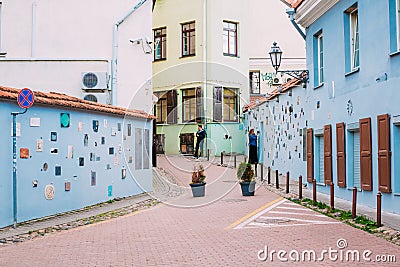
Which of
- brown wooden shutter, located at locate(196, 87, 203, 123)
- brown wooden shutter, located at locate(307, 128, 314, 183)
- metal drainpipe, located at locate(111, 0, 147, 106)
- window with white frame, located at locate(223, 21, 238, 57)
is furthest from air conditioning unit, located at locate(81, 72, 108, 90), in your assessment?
window with white frame, located at locate(223, 21, 238, 57)

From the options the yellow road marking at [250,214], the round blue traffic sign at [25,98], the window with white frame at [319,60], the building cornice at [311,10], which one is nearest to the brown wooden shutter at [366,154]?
the yellow road marking at [250,214]

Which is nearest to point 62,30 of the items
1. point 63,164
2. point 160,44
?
point 63,164

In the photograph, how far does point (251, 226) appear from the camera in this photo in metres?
12.1

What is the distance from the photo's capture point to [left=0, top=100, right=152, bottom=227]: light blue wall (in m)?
11.8

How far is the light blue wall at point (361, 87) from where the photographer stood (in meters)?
13.1

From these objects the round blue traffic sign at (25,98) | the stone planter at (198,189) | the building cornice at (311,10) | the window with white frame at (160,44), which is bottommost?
the stone planter at (198,189)

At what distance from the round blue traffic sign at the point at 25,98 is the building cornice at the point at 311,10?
28.9ft

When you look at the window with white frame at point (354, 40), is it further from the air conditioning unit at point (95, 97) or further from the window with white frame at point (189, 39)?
the window with white frame at point (189, 39)

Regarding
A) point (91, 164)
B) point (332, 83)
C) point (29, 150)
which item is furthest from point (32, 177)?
point (332, 83)

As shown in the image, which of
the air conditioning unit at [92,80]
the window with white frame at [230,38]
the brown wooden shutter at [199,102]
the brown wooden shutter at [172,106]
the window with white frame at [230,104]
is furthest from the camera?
the window with white frame at [230,38]

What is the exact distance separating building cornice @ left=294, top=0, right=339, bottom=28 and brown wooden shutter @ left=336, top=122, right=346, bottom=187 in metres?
3.39

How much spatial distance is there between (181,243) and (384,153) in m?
5.49

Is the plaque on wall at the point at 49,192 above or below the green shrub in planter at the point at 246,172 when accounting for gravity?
below

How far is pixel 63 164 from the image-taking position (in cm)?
1409
